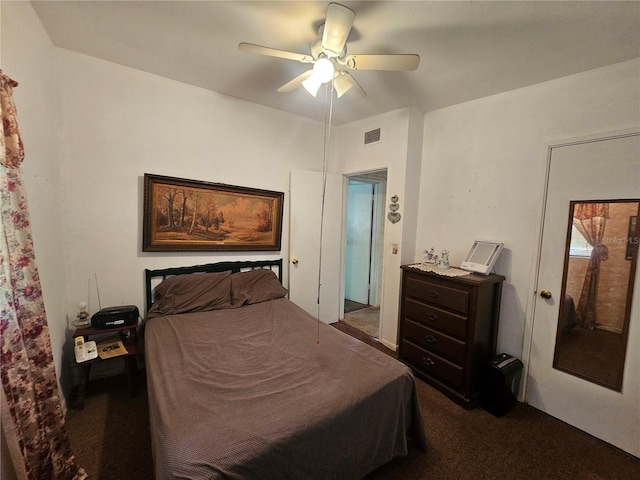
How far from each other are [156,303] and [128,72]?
2055 mm

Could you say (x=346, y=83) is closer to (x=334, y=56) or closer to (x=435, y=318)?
(x=334, y=56)

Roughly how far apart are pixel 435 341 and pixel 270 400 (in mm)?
1678

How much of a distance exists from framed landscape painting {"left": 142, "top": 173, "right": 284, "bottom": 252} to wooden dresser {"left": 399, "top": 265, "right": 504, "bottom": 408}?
167 cm

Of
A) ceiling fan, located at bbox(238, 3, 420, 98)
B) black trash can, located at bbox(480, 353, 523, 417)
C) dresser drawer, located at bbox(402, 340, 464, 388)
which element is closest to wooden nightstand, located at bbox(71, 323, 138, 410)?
ceiling fan, located at bbox(238, 3, 420, 98)

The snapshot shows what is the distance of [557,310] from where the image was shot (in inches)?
81.3

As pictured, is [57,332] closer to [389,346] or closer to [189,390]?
[189,390]

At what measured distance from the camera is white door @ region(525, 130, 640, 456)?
5.70 feet

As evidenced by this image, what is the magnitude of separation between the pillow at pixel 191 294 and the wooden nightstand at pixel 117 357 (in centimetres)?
21

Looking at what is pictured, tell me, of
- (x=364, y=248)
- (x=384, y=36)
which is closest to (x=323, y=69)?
(x=384, y=36)

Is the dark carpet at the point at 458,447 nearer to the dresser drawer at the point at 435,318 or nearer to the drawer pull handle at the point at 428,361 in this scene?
the drawer pull handle at the point at 428,361

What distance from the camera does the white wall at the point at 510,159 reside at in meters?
1.88

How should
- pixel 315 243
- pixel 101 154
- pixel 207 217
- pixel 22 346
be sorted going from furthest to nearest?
pixel 315 243
pixel 207 217
pixel 101 154
pixel 22 346

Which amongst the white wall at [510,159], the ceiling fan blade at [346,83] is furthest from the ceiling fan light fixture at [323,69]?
the white wall at [510,159]

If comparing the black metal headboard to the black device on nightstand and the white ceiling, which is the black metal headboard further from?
the white ceiling
